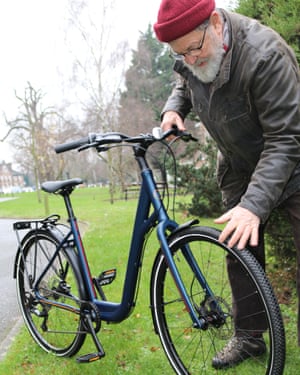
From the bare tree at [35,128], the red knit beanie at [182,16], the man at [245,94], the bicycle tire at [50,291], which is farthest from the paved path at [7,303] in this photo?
the bare tree at [35,128]

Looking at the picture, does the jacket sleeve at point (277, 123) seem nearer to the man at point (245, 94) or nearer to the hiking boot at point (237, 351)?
the man at point (245, 94)

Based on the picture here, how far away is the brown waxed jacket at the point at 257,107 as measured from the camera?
1926 millimetres

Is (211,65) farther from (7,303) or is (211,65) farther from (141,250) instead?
→ (7,303)

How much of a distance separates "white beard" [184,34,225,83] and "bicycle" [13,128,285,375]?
0.39 meters

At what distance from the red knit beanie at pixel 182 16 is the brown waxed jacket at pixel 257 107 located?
216mm

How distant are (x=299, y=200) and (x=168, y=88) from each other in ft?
122

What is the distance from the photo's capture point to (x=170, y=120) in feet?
8.82

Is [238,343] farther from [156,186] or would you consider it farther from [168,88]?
[168,88]

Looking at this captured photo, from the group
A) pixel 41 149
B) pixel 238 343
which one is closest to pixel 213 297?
pixel 238 343

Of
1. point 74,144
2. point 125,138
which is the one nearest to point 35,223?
point 74,144

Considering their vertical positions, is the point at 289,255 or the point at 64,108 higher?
the point at 64,108

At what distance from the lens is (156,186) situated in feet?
8.23

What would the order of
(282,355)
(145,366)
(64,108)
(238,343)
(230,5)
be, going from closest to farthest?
(282,355)
(238,343)
(145,366)
(230,5)
(64,108)

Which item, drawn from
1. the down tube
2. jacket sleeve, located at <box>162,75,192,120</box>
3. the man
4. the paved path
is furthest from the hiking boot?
the paved path
